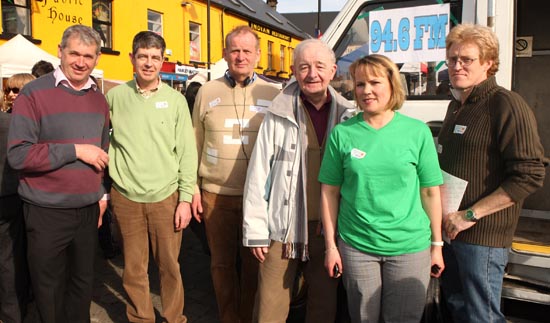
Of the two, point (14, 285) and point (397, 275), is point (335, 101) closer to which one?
point (397, 275)

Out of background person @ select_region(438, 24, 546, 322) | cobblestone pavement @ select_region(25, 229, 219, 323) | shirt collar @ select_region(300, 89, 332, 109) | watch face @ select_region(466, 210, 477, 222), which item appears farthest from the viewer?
cobblestone pavement @ select_region(25, 229, 219, 323)

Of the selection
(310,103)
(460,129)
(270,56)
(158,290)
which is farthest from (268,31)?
(460,129)

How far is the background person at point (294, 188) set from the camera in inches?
88.9

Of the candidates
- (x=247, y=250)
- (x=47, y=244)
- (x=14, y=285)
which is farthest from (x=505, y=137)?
(x=14, y=285)

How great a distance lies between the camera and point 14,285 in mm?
2949

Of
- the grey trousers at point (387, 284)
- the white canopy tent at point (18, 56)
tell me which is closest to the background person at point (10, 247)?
the grey trousers at point (387, 284)

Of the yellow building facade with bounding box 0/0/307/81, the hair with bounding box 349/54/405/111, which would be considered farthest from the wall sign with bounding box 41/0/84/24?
the hair with bounding box 349/54/405/111

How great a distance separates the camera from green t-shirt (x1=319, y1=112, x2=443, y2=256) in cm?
192

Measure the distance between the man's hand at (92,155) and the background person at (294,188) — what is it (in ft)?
2.84

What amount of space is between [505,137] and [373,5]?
56.7 inches

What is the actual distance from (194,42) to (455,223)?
19.9 metres

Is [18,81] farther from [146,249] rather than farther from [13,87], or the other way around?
[146,249]

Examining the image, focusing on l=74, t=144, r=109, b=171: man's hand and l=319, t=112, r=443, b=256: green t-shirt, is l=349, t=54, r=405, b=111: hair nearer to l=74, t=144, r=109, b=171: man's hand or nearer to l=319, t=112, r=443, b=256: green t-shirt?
l=319, t=112, r=443, b=256: green t-shirt

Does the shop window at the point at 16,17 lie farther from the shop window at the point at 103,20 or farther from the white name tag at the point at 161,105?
the white name tag at the point at 161,105
